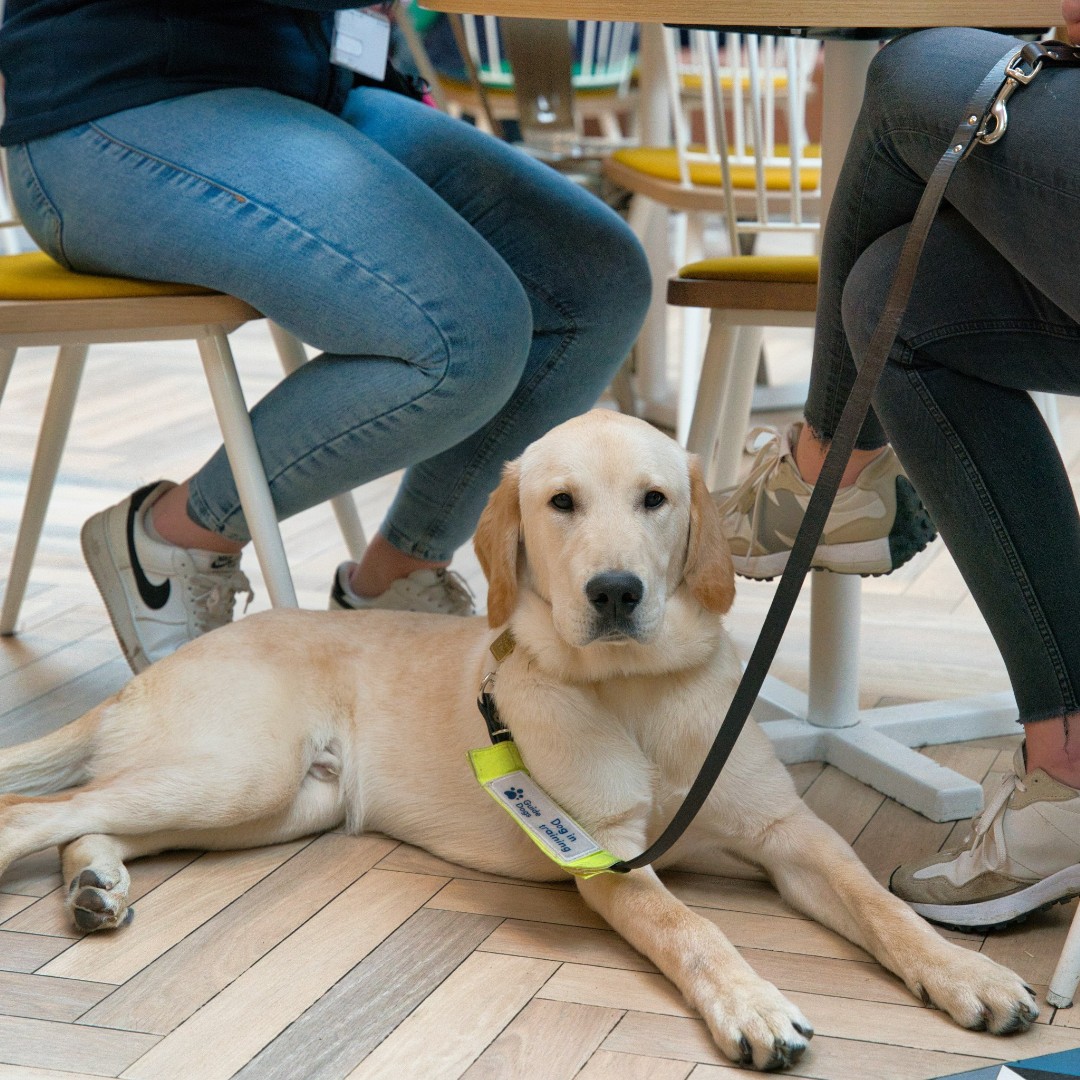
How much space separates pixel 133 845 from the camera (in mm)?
1687

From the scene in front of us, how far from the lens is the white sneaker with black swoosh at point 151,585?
6.92 ft

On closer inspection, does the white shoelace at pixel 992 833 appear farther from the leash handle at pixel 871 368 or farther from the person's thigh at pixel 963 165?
the person's thigh at pixel 963 165

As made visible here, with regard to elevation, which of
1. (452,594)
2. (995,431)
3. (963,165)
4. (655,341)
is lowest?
(655,341)

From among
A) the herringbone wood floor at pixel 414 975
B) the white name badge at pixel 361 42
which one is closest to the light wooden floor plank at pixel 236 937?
the herringbone wood floor at pixel 414 975

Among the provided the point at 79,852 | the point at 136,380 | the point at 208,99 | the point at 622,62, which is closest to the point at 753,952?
the point at 79,852

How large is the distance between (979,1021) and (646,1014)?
1.05 ft

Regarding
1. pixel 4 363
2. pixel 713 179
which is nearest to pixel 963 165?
pixel 4 363

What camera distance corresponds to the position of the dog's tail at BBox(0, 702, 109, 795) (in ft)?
5.61

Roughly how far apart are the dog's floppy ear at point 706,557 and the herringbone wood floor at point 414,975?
0.36 metres

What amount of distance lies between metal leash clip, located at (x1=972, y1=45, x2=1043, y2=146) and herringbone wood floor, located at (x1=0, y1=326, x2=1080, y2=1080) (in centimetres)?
84

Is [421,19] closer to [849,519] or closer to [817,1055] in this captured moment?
[849,519]

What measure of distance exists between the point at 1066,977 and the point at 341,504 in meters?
1.59

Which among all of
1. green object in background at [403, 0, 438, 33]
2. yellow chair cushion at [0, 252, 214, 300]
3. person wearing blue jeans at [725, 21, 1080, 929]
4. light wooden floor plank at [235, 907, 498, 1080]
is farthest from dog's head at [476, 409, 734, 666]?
green object in background at [403, 0, 438, 33]

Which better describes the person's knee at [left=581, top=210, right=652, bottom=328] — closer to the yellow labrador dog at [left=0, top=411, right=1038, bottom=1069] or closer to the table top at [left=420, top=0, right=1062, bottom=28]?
the yellow labrador dog at [left=0, top=411, right=1038, bottom=1069]
